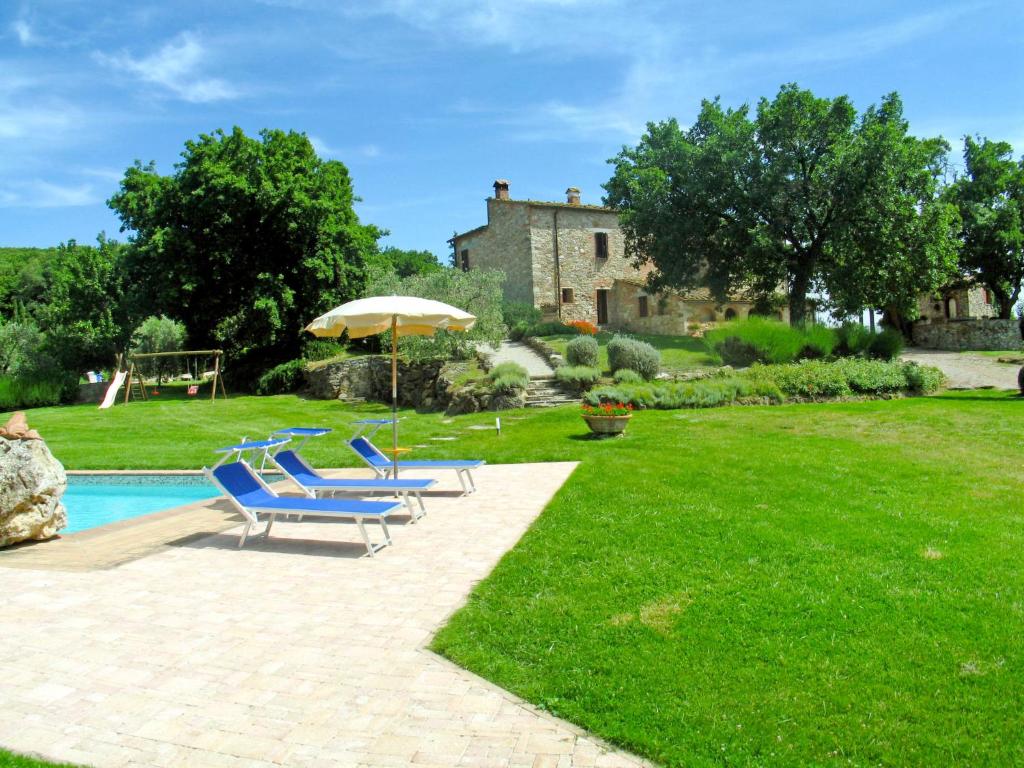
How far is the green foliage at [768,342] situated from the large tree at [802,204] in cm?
394

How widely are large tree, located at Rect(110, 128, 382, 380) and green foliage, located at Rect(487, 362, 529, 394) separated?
11.5m

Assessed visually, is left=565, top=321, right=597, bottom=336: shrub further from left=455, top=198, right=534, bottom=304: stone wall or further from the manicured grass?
the manicured grass

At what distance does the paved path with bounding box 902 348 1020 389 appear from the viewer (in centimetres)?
1977

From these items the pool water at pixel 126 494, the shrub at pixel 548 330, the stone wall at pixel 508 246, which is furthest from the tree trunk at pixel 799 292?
the pool water at pixel 126 494

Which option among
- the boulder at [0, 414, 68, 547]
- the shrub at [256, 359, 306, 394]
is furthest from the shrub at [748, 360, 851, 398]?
the shrub at [256, 359, 306, 394]

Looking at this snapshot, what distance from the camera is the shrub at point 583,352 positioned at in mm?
20969

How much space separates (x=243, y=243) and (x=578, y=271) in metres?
16.9

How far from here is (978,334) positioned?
106 feet

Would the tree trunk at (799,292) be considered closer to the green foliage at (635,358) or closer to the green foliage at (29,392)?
the green foliage at (635,358)

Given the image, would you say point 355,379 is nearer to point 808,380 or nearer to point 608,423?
point 608,423

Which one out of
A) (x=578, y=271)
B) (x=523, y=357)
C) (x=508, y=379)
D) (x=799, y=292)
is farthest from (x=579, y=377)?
(x=578, y=271)

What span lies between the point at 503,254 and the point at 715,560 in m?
33.1

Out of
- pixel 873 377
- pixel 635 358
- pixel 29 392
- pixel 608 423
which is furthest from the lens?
pixel 29 392

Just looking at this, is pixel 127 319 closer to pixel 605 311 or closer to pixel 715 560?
pixel 605 311
